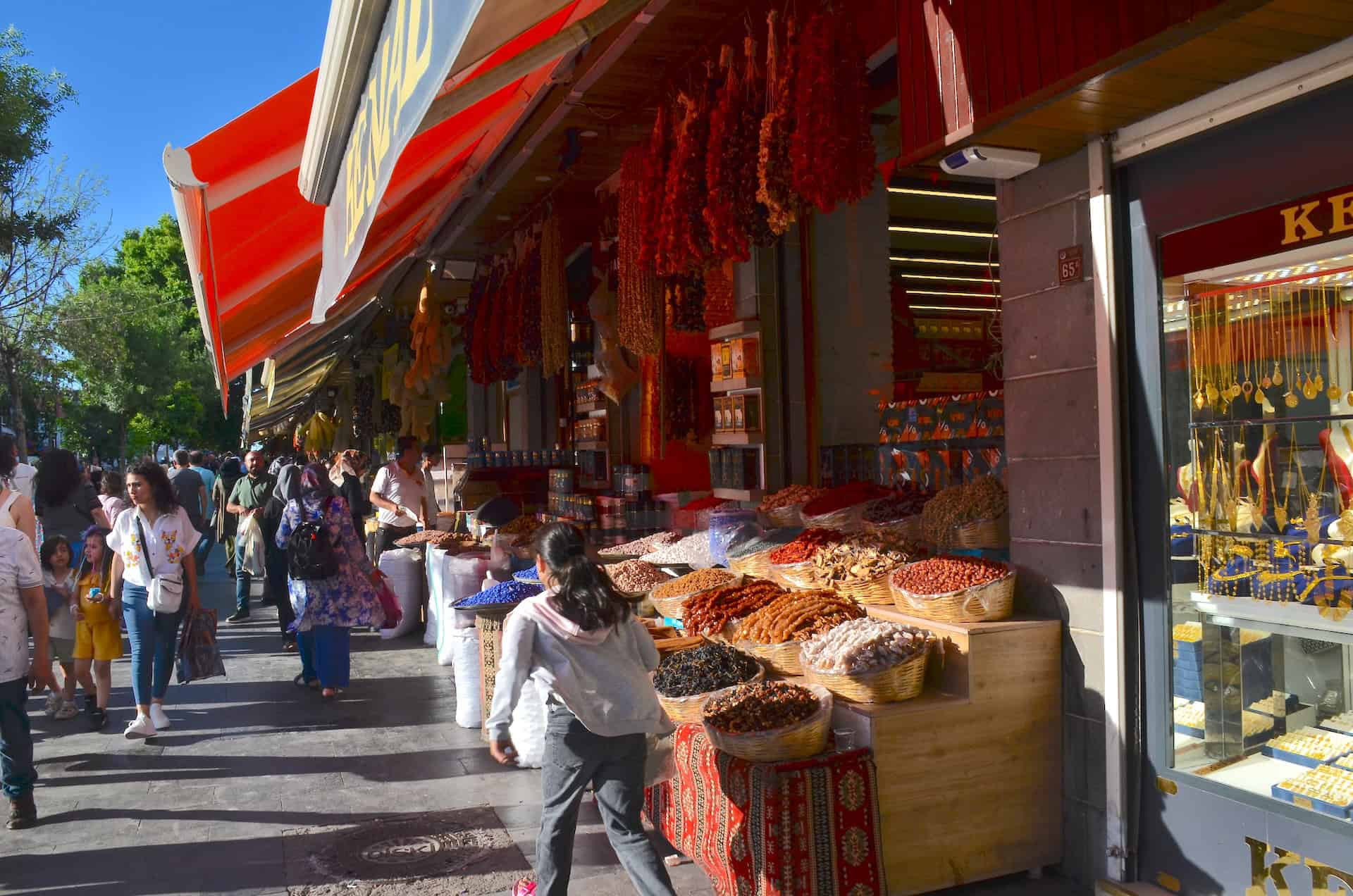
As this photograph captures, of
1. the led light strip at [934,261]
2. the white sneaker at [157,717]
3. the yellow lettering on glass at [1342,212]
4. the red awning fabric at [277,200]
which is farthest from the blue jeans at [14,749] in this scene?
the led light strip at [934,261]

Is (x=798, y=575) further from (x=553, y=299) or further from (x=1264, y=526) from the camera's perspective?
(x=553, y=299)

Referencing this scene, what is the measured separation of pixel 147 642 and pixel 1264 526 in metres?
6.01

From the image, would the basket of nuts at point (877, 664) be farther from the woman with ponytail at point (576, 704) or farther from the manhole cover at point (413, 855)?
the manhole cover at point (413, 855)

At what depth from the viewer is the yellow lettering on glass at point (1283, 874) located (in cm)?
279

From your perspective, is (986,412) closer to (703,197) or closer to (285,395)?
(703,197)

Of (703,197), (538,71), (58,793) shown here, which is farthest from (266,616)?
(703,197)

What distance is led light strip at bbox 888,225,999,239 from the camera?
8156mm

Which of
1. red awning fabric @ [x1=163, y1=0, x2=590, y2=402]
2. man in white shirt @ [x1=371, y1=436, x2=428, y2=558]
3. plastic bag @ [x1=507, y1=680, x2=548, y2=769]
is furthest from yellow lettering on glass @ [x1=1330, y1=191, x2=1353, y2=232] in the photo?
man in white shirt @ [x1=371, y1=436, x2=428, y2=558]

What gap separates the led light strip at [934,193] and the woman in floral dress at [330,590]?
483 centimetres

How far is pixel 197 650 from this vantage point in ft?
19.9

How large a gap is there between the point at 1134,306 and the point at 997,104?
0.88 m

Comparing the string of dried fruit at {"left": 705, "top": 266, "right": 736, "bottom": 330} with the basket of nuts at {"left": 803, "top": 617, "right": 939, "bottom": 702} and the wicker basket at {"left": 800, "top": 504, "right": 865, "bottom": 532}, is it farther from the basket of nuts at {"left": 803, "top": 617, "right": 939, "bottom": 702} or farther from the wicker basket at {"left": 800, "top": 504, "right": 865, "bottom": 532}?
the basket of nuts at {"left": 803, "top": 617, "right": 939, "bottom": 702}

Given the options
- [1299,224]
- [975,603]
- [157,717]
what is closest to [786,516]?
[975,603]

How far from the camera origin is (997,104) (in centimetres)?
318
